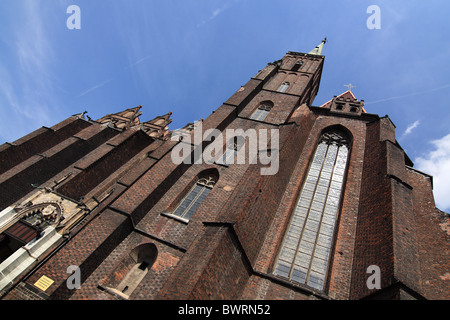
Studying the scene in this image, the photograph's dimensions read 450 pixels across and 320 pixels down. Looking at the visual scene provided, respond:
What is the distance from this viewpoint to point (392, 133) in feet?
38.3

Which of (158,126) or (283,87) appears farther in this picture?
(158,126)

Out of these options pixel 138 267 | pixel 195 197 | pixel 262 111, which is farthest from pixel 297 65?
pixel 138 267

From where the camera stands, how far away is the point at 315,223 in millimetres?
8539

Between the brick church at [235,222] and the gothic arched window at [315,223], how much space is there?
4 cm

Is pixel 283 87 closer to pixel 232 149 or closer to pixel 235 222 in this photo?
pixel 232 149

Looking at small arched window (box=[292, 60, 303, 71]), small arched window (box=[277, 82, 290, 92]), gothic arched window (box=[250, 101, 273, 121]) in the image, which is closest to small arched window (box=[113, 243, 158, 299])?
gothic arched window (box=[250, 101, 273, 121])

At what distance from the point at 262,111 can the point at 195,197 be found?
8.09m

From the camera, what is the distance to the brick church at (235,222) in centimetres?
613

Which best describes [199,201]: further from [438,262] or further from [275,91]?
[275,91]

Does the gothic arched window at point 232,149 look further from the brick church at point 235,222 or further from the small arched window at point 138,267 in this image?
the small arched window at point 138,267

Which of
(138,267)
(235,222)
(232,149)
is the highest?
(232,149)

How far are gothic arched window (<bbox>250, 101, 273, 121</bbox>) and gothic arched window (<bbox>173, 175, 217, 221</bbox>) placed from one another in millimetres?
5993

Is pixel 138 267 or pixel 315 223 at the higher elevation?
pixel 315 223
